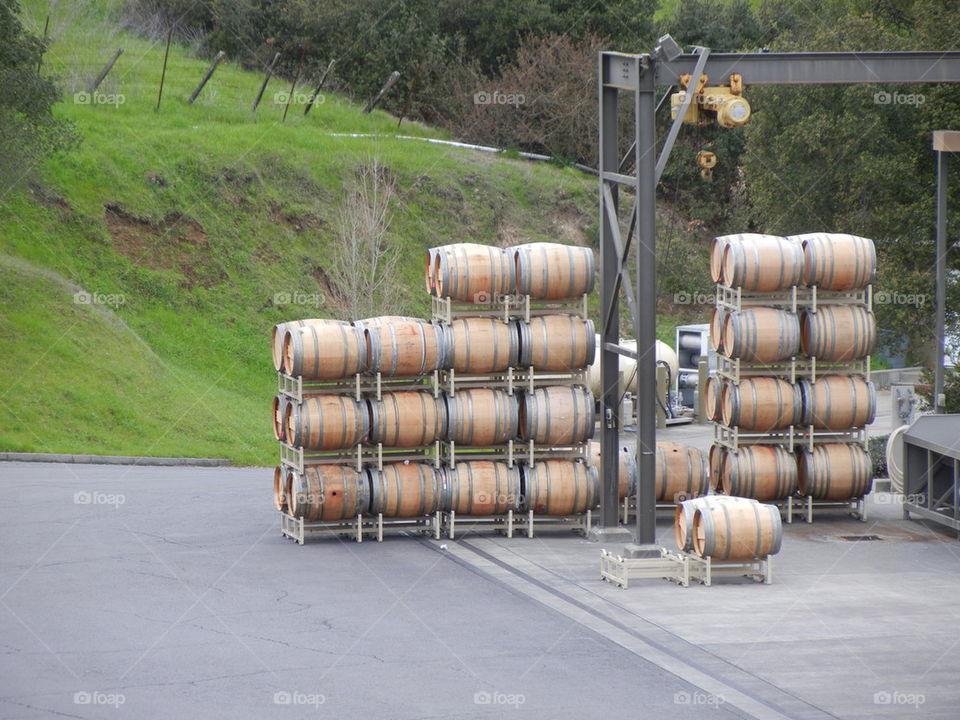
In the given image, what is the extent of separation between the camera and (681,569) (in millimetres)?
15883

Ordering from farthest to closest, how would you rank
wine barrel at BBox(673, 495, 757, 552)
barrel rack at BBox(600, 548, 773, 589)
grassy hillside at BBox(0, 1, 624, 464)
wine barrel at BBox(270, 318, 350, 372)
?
1. grassy hillside at BBox(0, 1, 624, 464)
2. wine barrel at BBox(270, 318, 350, 372)
3. wine barrel at BBox(673, 495, 757, 552)
4. barrel rack at BBox(600, 548, 773, 589)

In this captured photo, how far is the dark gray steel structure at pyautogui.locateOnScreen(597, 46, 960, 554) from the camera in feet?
Result: 54.1

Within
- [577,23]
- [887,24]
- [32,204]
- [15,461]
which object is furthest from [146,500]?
[577,23]

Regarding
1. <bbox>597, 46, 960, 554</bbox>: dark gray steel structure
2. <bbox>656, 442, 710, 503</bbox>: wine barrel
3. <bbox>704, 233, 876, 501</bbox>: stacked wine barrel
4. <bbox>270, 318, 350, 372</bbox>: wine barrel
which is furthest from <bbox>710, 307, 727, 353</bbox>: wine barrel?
<bbox>270, 318, 350, 372</bbox>: wine barrel

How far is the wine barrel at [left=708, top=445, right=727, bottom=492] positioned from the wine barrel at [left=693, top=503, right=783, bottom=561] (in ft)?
13.5

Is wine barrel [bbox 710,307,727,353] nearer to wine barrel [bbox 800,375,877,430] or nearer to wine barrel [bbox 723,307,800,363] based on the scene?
wine barrel [bbox 723,307,800,363]

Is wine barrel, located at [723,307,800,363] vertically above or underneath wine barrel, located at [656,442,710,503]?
above

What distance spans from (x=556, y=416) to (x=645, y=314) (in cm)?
265

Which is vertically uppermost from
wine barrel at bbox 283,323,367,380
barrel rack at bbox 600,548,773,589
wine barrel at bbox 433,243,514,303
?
wine barrel at bbox 433,243,514,303

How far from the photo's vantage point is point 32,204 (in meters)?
35.3

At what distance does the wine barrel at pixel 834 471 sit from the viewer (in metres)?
19.7

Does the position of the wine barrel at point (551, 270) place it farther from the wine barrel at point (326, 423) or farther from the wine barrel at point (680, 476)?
the wine barrel at point (326, 423)

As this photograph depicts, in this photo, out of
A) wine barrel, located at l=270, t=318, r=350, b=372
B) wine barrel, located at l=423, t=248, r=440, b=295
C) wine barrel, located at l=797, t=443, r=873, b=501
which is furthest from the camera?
wine barrel, located at l=797, t=443, r=873, b=501

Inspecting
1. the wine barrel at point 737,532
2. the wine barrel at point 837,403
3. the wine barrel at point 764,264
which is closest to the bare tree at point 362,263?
the wine barrel at point 764,264
